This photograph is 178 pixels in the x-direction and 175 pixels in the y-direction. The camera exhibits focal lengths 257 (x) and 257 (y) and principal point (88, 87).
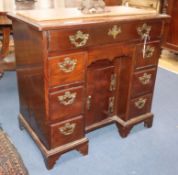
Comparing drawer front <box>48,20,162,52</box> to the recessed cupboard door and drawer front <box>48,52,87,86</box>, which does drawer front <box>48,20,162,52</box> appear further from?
the recessed cupboard door

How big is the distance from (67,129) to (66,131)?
0.01m

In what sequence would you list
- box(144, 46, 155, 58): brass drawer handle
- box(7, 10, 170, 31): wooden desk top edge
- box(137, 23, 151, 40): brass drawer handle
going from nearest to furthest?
box(7, 10, 170, 31): wooden desk top edge, box(137, 23, 151, 40): brass drawer handle, box(144, 46, 155, 58): brass drawer handle

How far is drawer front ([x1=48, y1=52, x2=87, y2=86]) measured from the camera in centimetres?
134

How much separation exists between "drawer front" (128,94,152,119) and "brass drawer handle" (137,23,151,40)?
1.50ft

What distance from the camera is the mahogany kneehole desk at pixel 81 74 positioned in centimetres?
134

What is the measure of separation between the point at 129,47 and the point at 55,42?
545mm

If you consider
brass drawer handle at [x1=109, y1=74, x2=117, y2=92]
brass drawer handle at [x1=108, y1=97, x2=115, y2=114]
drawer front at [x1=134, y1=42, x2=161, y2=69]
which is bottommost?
brass drawer handle at [x1=108, y1=97, x2=115, y2=114]

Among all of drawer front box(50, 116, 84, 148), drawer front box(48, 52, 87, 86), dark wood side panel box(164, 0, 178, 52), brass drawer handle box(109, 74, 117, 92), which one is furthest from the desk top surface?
dark wood side panel box(164, 0, 178, 52)

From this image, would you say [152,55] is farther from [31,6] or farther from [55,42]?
[31,6]

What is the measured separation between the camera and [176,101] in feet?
7.98

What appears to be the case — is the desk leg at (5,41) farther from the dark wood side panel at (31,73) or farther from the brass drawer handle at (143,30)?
the brass drawer handle at (143,30)

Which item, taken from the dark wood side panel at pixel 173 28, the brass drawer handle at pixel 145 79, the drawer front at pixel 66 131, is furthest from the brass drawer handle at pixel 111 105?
the dark wood side panel at pixel 173 28

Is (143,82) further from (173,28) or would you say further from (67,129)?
(173,28)

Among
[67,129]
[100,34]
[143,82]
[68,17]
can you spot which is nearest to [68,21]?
[68,17]
